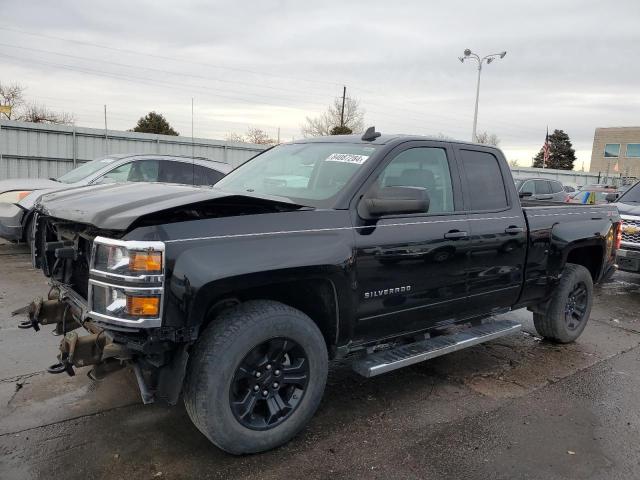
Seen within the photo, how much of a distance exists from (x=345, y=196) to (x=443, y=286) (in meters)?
1.08

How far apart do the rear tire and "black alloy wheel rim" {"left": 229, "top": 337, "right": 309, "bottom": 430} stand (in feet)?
10.5

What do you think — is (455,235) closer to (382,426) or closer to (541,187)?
(382,426)

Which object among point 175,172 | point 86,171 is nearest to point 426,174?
point 175,172

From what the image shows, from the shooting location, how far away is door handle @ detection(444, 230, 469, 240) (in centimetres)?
391

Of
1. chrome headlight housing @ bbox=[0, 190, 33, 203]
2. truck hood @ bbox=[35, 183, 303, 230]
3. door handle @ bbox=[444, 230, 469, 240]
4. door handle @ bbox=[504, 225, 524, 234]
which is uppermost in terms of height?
truck hood @ bbox=[35, 183, 303, 230]

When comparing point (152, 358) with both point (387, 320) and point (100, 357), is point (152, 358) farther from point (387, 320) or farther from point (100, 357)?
point (387, 320)

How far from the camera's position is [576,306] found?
18.3ft

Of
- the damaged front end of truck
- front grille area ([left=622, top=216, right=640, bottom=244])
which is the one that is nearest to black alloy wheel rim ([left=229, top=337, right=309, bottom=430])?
the damaged front end of truck

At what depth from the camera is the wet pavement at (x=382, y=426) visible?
3.02m

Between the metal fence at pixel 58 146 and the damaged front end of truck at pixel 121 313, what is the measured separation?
11.1 meters

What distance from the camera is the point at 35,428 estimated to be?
11.0 ft

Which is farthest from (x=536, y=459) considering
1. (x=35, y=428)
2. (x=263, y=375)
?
(x=35, y=428)

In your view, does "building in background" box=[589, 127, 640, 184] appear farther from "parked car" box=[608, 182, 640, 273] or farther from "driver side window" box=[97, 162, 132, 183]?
"driver side window" box=[97, 162, 132, 183]

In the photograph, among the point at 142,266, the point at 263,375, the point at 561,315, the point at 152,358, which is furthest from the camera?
the point at 561,315
